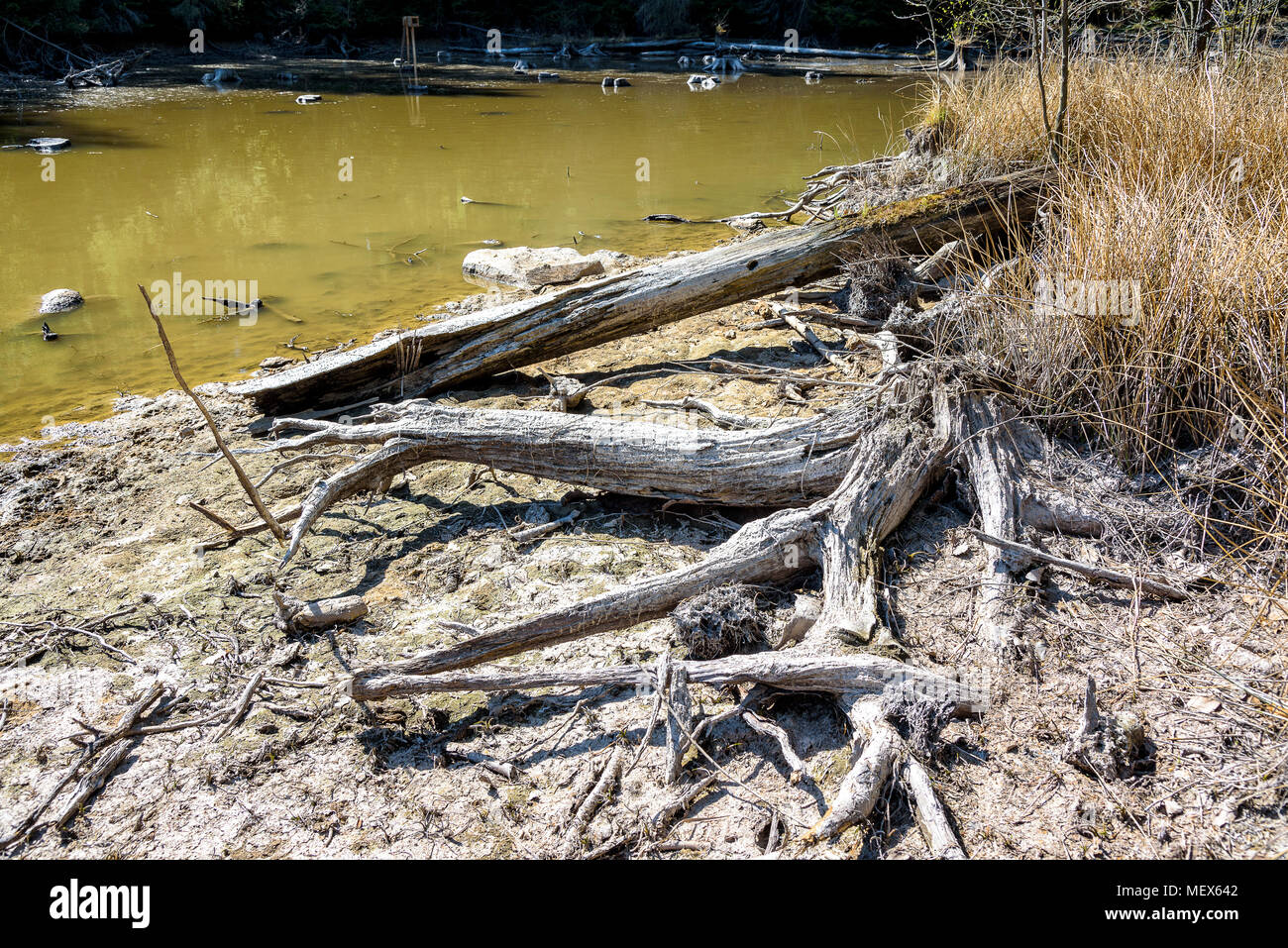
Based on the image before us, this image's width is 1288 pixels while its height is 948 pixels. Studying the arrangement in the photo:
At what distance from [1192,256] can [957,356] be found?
89 centimetres

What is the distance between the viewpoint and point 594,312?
486 cm

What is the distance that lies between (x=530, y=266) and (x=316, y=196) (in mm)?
4167

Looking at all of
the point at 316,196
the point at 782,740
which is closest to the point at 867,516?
the point at 782,740

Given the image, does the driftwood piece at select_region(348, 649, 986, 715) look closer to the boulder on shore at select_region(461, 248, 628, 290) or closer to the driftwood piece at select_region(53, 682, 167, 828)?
the driftwood piece at select_region(53, 682, 167, 828)

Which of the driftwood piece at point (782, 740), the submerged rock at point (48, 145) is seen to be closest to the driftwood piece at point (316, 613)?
the driftwood piece at point (782, 740)

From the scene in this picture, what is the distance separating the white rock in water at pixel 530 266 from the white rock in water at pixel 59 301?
298 centimetres

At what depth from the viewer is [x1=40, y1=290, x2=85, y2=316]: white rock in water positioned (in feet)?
21.3

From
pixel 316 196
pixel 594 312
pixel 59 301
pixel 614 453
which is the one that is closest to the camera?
pixel 614 453

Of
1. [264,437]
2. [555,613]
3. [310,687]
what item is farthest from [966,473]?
[264,437]

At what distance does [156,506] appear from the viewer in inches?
159

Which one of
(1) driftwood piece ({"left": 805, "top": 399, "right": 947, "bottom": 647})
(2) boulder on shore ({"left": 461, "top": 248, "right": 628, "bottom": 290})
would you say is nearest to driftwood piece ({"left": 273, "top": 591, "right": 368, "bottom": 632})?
(1) driftwood piece ({"left": 805, "top": 399, "right": 947, "bottom": 647})

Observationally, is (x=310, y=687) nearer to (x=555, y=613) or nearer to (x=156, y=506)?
(x=555, y=613)

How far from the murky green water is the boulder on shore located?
0.26m

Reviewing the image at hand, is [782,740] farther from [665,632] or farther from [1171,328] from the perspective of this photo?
[1171,328]
